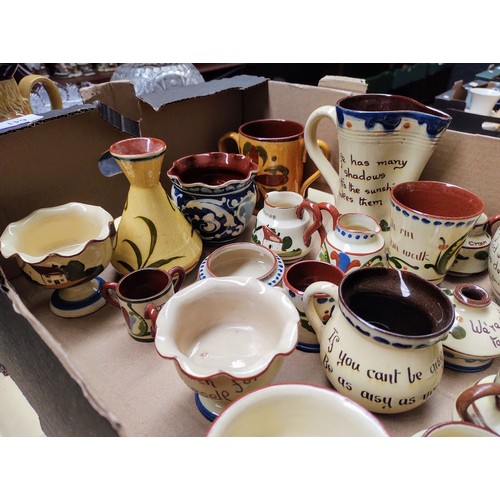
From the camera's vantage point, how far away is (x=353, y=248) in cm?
61

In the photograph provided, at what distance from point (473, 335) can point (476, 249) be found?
8.0 inches

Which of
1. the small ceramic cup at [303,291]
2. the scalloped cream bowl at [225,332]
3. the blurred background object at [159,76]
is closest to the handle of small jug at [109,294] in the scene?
the scalloped cream bowl at [225,332]

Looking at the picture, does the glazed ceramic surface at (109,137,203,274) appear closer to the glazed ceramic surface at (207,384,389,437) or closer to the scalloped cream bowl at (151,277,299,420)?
the scalloped cream bowl at (151,277,299,420)

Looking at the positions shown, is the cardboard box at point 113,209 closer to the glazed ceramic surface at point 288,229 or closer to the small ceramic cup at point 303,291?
the small ceramic cup at point 303,291

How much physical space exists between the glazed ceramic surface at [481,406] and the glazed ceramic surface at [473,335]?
0.08 m

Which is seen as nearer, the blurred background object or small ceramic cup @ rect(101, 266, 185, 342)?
small ceramic cup @ rect(101, 266, 185, 342)

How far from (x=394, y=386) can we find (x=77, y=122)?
2.10 ft

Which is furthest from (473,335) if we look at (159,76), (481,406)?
(159,76)

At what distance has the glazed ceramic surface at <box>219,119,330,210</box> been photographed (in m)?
0.82

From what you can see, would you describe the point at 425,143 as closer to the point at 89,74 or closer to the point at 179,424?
the point at 179,424

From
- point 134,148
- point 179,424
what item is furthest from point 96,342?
point 134,148

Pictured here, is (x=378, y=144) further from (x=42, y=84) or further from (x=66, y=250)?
(x=42, y=84)

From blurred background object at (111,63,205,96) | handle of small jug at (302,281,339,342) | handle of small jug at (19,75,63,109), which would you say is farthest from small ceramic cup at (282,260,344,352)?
blurred background object at (111,63,205,96)

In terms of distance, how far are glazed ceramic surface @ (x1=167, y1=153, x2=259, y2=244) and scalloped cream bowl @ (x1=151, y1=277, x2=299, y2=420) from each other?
210 mm
